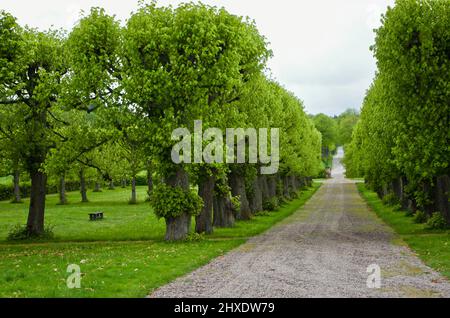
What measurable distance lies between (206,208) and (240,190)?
10.7m

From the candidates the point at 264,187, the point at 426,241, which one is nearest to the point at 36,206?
the point at 426,241

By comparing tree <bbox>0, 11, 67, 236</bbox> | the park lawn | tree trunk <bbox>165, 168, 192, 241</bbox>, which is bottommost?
the park lawn

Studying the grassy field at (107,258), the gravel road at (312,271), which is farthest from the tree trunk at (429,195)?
the grassy field at (107,258)

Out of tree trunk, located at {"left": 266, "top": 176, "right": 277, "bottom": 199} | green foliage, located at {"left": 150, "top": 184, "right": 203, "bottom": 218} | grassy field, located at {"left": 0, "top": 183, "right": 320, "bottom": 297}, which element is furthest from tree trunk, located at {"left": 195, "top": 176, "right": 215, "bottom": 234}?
tree trunk, located at {"left": 266, "top": 176, "right": 277, "bottom": 199}

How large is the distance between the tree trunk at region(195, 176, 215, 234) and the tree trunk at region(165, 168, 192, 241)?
450 centimetres

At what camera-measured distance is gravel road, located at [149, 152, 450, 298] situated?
582 inches

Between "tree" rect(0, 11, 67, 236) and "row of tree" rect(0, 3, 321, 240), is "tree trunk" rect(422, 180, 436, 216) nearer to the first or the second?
"row of tree" rect(0, 3, 321, 240)

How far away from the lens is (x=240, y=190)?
43312 millimetres

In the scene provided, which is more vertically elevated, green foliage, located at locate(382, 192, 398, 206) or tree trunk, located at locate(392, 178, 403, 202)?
tree trunk, located at locate(392, 178, 403, 202)

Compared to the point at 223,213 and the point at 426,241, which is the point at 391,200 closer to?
the point at 223,213

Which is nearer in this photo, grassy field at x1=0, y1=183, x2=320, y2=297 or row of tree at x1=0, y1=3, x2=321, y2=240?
grassy field at x1=0, y1=183, x2=320, y2=297
